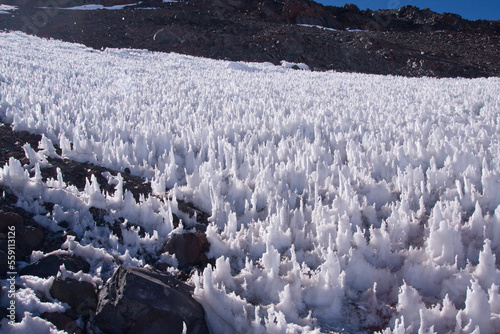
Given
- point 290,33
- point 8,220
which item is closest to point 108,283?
point 8,220

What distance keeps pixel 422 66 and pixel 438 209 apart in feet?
92.5

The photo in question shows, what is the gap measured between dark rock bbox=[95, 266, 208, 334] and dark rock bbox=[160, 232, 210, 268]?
0.47m

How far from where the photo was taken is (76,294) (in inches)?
82.9

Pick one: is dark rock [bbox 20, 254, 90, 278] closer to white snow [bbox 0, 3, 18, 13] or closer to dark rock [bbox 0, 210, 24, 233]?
dark rock [bbox 0, 210, 24, 233]

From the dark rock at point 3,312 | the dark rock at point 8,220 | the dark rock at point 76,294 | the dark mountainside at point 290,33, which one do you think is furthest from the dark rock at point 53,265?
→ the dark mountainside at point 290,33

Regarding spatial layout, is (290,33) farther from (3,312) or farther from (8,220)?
(3,312)

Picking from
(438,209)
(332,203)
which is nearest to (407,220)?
(438,209)

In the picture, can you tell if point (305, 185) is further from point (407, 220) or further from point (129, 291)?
point (129, 291)

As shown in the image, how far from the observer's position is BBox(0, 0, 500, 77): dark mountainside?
2839 centimetres

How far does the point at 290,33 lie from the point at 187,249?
31335 millimetres

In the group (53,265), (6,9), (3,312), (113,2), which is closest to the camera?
(3,312)

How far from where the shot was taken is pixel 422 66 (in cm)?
2730

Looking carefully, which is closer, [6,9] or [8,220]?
[8,220]

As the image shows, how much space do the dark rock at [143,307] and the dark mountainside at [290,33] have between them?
25158mm
